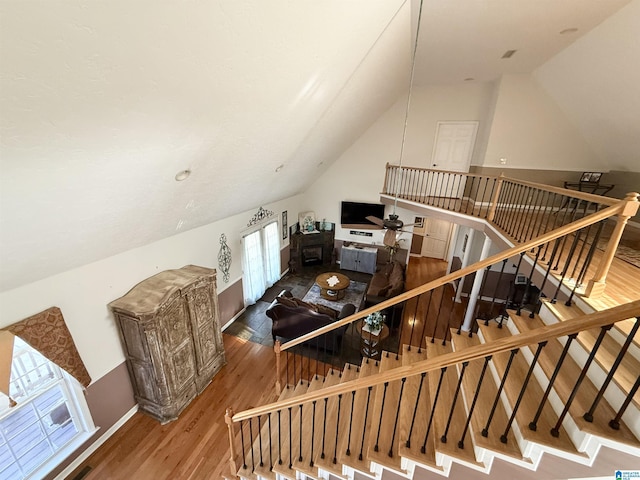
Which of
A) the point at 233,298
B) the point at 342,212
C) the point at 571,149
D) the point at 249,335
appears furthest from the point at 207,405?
the point at 571,149

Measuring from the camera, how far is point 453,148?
6.81 m

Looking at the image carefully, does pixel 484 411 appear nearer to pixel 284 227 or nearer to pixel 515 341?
pixel 515 341

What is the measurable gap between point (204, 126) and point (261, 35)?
2.65ft

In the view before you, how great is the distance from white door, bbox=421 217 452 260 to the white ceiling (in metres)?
5.60

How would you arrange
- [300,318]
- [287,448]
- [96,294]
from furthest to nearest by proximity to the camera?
[300,318] → [96,294] → [287,448]

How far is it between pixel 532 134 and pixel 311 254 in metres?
6.24

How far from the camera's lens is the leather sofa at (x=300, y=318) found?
15.1 feet

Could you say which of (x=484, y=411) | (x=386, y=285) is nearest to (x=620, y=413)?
(x=484, y=411)

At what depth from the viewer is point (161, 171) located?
7.63 ft

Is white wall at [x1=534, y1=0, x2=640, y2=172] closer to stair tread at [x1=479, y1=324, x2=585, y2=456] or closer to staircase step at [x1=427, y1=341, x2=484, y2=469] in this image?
stair tread at [x1=479, y1=324, x2=585, y2=456]

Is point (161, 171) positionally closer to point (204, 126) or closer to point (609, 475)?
point (204, 126)

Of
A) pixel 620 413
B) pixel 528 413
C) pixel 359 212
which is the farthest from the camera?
pixel 359 212

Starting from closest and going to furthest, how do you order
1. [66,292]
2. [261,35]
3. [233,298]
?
[261,35] → [66,292] → [233,298]

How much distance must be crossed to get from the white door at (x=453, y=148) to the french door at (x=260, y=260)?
4344mm
